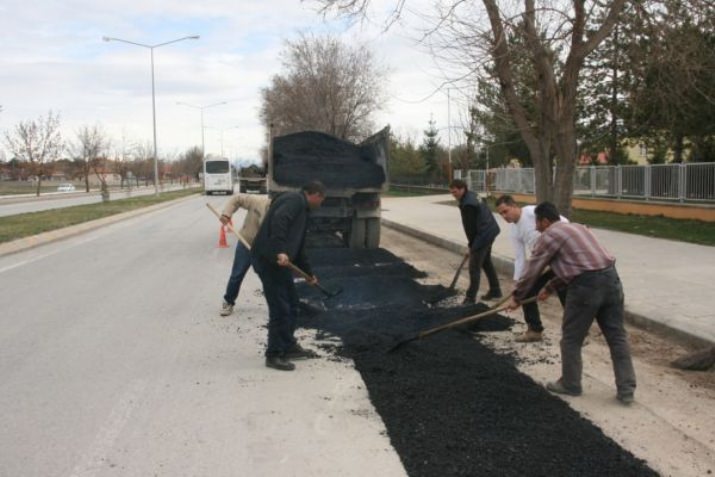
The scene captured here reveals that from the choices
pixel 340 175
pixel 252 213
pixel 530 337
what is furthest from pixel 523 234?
pixel 340 175

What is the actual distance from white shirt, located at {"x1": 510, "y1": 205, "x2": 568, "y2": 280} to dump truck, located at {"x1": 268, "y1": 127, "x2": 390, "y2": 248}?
18.8 ft

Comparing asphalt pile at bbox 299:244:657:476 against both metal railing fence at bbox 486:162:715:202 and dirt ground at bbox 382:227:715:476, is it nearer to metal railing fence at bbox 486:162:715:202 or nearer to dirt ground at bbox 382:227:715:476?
dirt ground at bbox 382:227:715:476

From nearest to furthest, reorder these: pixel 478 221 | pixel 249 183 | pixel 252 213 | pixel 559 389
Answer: pixel 559 389
pixel 252 213
pixel 478 221
pixel 249 183

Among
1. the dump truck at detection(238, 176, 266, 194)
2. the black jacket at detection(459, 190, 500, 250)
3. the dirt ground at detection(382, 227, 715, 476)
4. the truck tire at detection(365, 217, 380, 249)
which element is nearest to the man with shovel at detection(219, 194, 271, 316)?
the black jacket at detection(459, 190, 500, 250)

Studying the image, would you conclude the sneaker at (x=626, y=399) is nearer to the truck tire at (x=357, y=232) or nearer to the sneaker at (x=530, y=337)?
the sneaker at (x=530, y=337)

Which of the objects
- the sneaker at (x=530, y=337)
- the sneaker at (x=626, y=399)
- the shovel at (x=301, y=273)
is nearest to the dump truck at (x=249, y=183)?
the shovel at (x=301, y=273)

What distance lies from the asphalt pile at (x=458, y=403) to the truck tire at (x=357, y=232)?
203 inches

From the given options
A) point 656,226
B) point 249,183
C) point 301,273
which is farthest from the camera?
point 249,183

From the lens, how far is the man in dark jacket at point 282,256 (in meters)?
5.32

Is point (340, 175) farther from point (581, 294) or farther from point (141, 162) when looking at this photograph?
point (141, 162)

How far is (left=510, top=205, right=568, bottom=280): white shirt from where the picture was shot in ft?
21.5

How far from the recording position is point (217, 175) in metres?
50.9

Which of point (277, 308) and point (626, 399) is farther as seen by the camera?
point (277, 308)

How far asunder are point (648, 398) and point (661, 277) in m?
4.94
